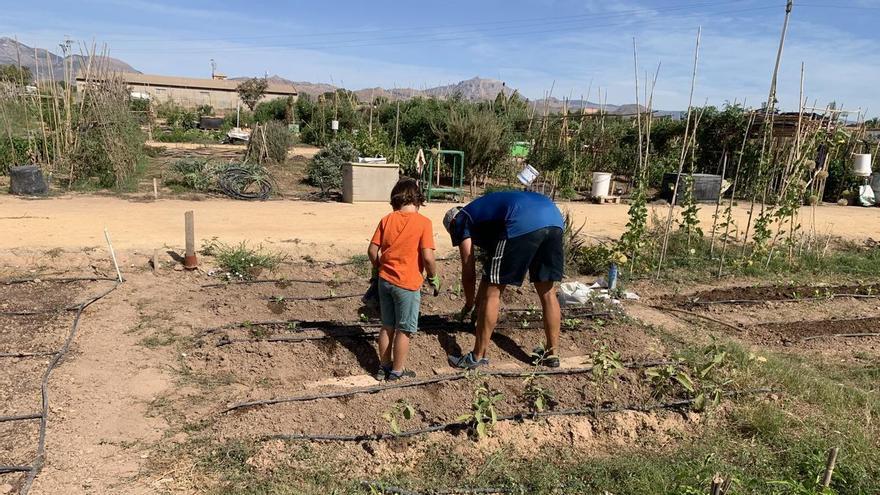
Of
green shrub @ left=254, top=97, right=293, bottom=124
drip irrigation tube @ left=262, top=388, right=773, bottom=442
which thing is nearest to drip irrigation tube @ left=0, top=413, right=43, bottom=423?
drip irrigation tube @ left=262, top=388, right=773, bottom=442

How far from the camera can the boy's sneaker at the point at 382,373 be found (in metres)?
3.57

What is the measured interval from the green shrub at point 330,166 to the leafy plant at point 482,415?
8.95 metres

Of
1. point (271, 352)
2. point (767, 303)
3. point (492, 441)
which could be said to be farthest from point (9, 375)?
point (767, 303)

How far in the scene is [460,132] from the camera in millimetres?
12898

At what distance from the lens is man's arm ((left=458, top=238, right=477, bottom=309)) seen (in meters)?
3.59

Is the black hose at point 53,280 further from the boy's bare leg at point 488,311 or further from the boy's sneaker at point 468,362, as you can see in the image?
the boy's bare leg at point 488,311

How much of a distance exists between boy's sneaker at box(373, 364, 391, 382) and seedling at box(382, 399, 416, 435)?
12.8 inches

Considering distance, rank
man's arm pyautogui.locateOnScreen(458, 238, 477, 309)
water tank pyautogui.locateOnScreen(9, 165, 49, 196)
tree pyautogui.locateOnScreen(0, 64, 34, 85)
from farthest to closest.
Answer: tree pyautogui.locateOnScreen(0, 64, 34, 85), water tank pyautogui.locateOnScreen(9, 165, 49, 196), man's arm pyautogui.locateOnScreen(458, 238, 477, 309)

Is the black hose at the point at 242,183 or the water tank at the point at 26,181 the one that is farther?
the black hose at the point at 242,183

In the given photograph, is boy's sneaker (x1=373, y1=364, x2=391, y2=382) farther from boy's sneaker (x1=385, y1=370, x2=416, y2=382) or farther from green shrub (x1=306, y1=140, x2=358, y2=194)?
green shrub (x1=306, y1=140, x2=358, y2=194)

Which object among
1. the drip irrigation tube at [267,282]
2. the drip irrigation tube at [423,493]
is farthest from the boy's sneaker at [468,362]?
the drip irrigation tube at [267,282]

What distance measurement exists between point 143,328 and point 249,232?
3229 millimetres

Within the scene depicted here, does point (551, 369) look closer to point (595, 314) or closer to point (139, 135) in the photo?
point (595, 314)

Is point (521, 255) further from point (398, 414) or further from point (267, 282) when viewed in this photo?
point (267, 282)
